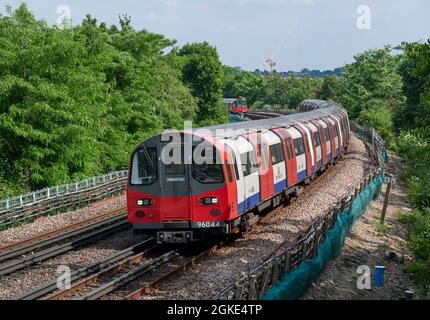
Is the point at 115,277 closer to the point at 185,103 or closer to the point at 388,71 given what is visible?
the point at 185,103

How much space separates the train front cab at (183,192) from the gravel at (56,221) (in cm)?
550

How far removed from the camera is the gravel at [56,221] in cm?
1860

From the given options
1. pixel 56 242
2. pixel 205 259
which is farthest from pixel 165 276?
pixel 56 242

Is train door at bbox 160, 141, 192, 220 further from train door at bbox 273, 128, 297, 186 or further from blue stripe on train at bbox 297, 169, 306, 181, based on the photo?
blue stripe on train at bbox 297, 169, 306, 181

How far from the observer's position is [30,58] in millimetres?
24875

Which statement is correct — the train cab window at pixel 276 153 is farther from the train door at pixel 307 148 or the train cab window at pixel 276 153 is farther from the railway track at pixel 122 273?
the railway track at pixel 122 273

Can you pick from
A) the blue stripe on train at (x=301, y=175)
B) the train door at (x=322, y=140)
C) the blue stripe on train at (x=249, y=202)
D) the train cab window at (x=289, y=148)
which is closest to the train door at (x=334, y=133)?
the train door at (x=322, y=140)

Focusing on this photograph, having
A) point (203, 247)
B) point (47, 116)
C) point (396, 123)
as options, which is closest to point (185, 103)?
point (396, 123)

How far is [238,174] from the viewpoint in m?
15.4

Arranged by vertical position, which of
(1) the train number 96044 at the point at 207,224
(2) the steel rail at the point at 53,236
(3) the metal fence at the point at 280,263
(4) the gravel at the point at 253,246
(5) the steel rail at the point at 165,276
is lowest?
(2) the steel rail at the point at 53,236

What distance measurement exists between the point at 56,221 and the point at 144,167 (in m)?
6.91

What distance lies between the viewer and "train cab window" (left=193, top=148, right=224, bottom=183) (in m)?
14.7

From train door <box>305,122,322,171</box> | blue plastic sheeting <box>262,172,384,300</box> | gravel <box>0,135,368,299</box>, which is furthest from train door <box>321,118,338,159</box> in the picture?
blue plastic sheeting <box>262,172,384,300</box>

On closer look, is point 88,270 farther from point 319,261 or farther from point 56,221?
point 56,221
